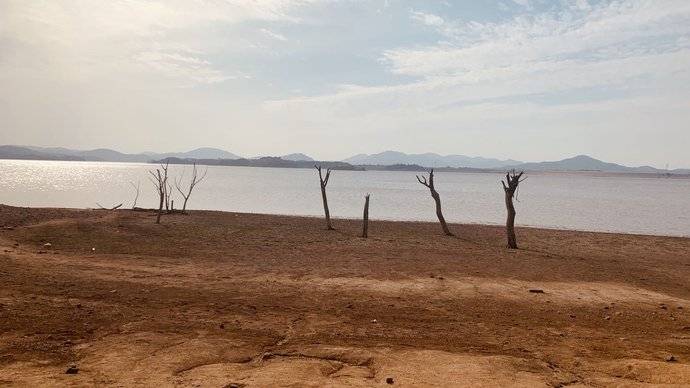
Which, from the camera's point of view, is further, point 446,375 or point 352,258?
point 352,258

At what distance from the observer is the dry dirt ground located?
6.32 m

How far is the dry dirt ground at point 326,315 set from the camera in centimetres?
632

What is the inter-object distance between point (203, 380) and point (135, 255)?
11.2 metres

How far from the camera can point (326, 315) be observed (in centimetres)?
918

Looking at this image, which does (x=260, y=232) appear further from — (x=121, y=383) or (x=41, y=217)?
(x=121, y=383)

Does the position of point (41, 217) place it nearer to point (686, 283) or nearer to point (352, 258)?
point (352, 258)

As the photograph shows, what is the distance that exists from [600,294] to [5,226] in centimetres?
2302

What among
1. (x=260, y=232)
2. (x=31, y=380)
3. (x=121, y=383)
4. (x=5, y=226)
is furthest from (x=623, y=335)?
(x=5, y=226)

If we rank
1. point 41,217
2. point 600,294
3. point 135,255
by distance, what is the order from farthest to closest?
1. point 41,217
2. point 135,255
3. point 600,294

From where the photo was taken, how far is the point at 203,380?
5.91 metres

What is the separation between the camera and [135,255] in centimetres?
1582

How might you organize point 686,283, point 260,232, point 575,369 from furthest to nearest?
point 260,232 < point 686,283 < point 575,369

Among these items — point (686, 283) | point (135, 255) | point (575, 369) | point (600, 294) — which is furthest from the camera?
point (135, 255)

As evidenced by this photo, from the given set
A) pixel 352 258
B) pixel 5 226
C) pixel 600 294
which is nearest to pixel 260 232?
pixel 352 258
